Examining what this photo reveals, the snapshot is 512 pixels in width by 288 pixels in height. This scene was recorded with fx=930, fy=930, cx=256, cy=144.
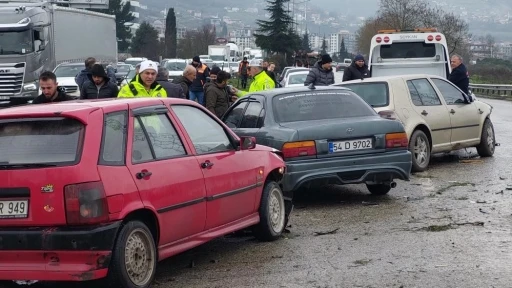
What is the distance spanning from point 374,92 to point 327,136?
3684 mm

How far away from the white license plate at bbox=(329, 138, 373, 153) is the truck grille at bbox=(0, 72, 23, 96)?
1815 cm

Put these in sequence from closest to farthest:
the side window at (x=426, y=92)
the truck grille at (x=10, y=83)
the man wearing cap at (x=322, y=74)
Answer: the side window at (x=426, y=92) → the man wearing cap at (x=322, y=74) → the truck grille at (x=10, y=83)

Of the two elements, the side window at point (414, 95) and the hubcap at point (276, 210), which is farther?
the side window at point (414, 95)

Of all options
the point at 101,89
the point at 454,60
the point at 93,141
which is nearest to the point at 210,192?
the point at 93,141

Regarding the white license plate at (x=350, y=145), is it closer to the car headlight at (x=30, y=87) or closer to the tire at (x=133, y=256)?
the tire at (x=133, y=256)

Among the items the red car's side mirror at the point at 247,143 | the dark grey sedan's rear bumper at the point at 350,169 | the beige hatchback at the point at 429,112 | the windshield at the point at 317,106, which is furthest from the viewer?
the beige hatchback at the point at 429,112

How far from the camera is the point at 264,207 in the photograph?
29.3ft

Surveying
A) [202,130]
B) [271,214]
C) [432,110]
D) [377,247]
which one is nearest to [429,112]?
[432,110]

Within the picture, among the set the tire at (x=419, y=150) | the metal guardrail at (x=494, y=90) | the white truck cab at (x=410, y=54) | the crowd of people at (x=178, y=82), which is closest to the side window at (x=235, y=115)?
the crowd of people at (x=178, y=82)

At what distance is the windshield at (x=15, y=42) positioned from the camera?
27250mm

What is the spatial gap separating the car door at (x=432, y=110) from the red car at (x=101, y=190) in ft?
23.1

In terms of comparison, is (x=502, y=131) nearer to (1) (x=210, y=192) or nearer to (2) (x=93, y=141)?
(1) (x=210, y=192)

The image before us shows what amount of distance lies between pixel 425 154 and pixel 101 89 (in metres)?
5.18

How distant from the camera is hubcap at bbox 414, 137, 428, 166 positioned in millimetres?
14031
